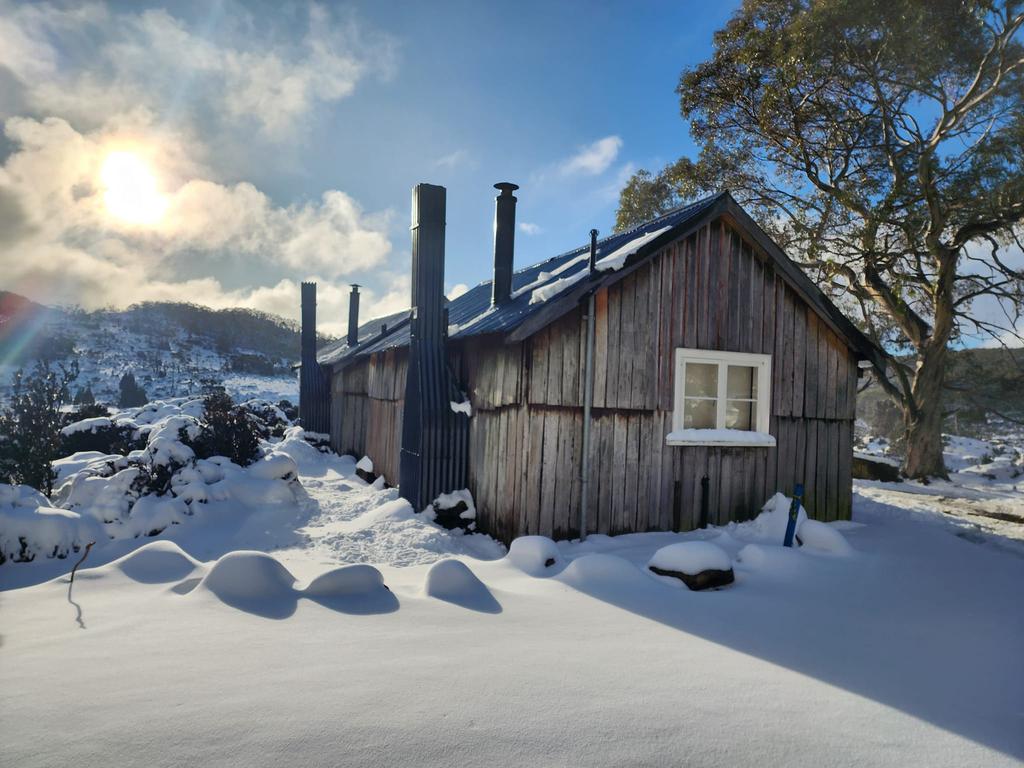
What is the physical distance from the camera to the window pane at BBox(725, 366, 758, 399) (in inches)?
333

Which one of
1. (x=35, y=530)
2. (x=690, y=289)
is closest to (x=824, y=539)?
(x=690, y=289)

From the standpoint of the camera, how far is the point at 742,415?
860 centimetres

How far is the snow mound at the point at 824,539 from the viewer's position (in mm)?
6660

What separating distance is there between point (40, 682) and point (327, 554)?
13.7 feet

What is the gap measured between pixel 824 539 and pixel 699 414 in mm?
2297

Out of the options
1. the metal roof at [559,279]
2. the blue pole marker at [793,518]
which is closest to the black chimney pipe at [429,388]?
the metal roof at [559,279]

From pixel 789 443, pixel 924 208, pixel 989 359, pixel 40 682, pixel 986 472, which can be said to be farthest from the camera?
pixel 989 359

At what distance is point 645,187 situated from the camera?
2456 cm

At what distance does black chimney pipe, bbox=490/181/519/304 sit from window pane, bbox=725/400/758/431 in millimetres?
4371

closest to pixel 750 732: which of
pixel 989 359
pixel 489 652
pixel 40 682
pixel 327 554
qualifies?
pixel 489 652

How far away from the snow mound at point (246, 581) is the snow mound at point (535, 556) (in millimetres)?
2428

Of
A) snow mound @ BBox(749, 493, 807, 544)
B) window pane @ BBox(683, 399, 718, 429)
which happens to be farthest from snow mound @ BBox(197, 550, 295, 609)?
snow mound @ BBox(749, 493, 807, 544)

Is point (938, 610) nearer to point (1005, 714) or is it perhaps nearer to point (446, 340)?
point (1005, 714)

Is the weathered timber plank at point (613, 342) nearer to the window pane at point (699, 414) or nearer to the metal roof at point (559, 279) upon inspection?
the metal roof at point (559, 279)
